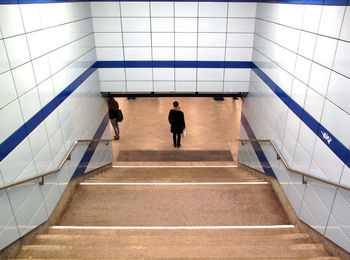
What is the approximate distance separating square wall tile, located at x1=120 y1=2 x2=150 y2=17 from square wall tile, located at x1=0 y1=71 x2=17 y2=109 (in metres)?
3.69

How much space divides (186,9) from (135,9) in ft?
3.60

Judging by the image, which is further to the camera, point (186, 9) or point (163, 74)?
point (163, 74)

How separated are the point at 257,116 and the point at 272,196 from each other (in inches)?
76.8

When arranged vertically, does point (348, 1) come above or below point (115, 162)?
above

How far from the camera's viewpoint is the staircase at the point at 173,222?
9.78 ft

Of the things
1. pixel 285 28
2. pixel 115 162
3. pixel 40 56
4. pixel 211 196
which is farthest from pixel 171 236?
pixel 115 162

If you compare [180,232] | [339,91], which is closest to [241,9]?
[339,91]

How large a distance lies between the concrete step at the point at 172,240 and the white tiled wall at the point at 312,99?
0.44m

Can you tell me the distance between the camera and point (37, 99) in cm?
352

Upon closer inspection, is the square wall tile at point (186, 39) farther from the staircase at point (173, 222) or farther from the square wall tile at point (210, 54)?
the staircase at point (173, 222)

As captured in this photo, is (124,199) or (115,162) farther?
(115,162)

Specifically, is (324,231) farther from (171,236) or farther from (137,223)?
(137,223)

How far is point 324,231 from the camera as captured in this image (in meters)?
3.15

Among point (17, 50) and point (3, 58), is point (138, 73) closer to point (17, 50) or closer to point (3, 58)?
point (17, 50)
